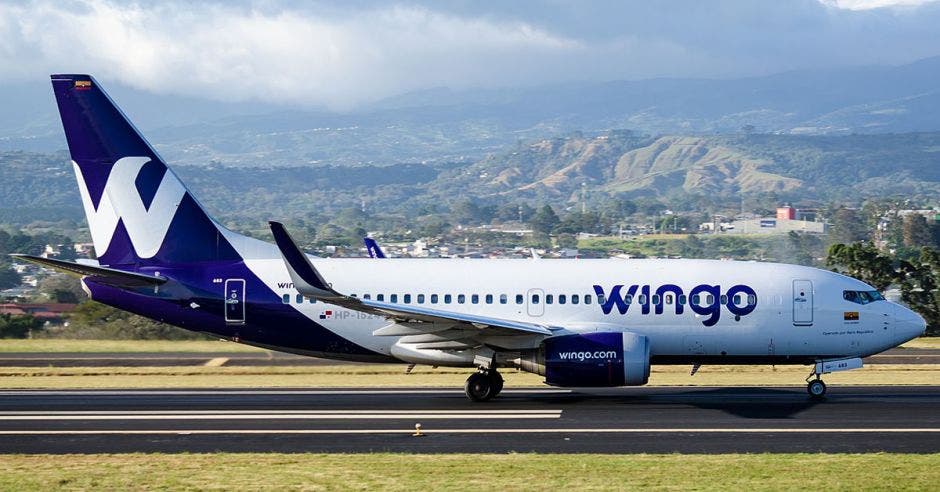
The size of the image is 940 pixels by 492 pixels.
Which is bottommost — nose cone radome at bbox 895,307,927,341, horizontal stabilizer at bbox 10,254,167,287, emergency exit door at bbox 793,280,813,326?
nose cone radome at bbox 895,307,927,341

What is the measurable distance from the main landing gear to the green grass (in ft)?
28.4

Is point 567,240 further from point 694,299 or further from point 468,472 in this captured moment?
point 468,472

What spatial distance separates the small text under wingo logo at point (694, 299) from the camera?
31984 mm

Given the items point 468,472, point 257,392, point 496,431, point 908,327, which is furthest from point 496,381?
point 468,472

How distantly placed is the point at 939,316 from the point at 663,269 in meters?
43.5

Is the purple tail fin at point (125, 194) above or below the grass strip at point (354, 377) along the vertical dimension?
above

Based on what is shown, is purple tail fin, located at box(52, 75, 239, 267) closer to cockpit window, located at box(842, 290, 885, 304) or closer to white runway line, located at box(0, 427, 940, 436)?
white runway line, located at box(0, 427, 940, 436)

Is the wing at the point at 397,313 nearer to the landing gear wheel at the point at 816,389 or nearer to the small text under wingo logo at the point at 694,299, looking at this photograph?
the small text under wingo logo at the point at 694,299

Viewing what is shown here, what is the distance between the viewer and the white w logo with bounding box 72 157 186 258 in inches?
1335

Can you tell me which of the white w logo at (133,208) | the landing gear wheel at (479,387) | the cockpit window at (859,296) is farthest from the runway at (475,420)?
→ the white w logo at (133,208)

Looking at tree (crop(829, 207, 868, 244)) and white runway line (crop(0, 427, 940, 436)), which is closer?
white runway line (crop(0, 427, 940, 436))

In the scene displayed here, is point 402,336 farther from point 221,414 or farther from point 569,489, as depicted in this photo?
point 569,489

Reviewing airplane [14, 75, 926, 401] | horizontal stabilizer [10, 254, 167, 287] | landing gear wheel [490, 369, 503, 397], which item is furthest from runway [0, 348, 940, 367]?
landing gear wheel [490, 369, 503, 397]

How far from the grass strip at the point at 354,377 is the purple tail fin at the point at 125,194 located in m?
4.96
